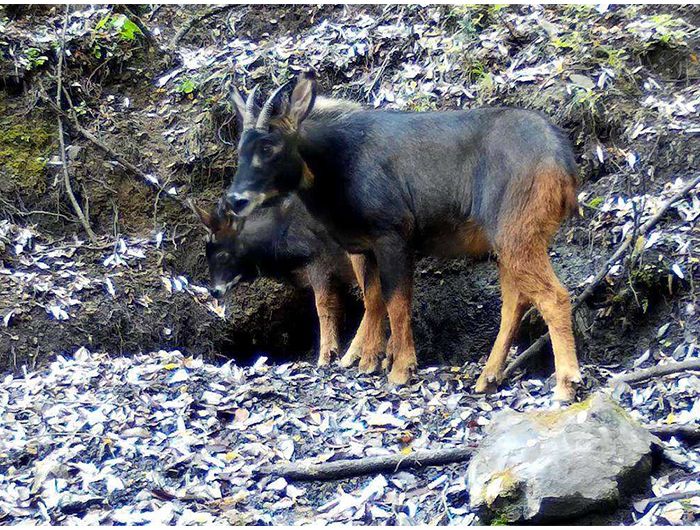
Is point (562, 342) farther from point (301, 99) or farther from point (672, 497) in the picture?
point (301, 99)

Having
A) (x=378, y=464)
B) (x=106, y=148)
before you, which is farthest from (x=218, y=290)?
(x=378, y=464)

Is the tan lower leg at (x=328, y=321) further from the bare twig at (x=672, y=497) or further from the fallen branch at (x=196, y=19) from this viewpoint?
the fallen branch at (x=196, y=19)

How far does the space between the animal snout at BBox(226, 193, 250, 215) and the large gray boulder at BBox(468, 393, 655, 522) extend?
9.97ft

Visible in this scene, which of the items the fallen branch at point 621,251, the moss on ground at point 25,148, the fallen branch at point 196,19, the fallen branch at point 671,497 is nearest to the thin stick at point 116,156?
the moss on ground at point 25,148

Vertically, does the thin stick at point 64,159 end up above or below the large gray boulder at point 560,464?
above

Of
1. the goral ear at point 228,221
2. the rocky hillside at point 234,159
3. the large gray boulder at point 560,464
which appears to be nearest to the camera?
the large gray boulder at point 560,464

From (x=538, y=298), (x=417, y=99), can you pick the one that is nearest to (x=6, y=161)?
(x=417, y=99)

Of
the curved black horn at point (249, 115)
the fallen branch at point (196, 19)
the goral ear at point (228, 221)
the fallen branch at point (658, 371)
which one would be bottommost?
the fallen branch at point (658, 371)

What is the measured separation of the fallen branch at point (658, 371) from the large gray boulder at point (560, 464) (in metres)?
1.41

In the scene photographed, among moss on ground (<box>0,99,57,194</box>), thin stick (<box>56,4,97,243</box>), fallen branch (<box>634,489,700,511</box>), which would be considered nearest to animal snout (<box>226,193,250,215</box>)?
thin stick (<box>56,4,97,243</box>)

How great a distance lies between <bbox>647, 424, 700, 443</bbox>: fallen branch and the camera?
6.01m

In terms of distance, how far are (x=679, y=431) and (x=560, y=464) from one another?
118 centimetres

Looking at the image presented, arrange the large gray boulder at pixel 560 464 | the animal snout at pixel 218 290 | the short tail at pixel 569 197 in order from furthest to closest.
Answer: the animal snout at pixel 218 290
the short tail at pixel 569 197
the large gray boulder at pixel 560 464

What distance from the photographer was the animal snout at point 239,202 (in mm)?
7719
